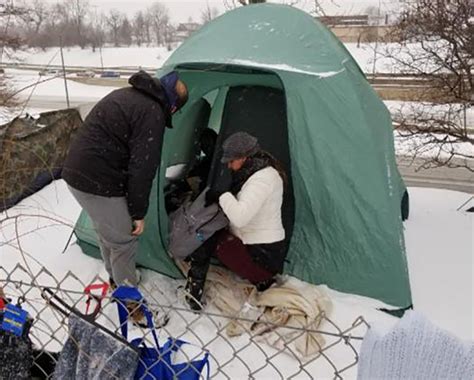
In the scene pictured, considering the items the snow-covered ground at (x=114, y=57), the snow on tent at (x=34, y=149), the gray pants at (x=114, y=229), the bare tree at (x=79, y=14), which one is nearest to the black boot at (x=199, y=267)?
the gray pants at (x=114, y=229)

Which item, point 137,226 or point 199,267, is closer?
point 137,226

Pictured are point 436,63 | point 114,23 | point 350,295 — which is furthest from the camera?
point 114,23

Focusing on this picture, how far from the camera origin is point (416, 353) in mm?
1016

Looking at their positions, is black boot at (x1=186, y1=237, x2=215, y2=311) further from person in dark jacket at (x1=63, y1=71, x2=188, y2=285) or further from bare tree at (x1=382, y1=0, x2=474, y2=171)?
bare tree at (x1=382, y1=0, x2=474, y2=171)

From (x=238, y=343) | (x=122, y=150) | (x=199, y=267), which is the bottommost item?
(x=238, y=343)

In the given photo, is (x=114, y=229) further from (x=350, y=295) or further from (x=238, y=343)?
(x=350, y=295)

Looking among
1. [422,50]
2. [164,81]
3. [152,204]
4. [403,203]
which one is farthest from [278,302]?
[422,50]

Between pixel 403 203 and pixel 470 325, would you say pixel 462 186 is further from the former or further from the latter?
pixel 470 325

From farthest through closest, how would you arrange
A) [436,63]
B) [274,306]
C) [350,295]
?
[436,63]
[350,295]
[274,306]

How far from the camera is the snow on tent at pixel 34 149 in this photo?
487cm

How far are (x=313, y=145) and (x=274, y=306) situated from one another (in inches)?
43.5

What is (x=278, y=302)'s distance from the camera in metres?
2.90

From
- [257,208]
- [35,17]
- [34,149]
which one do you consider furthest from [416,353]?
[35,17]

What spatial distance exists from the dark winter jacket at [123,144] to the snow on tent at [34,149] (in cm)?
243
